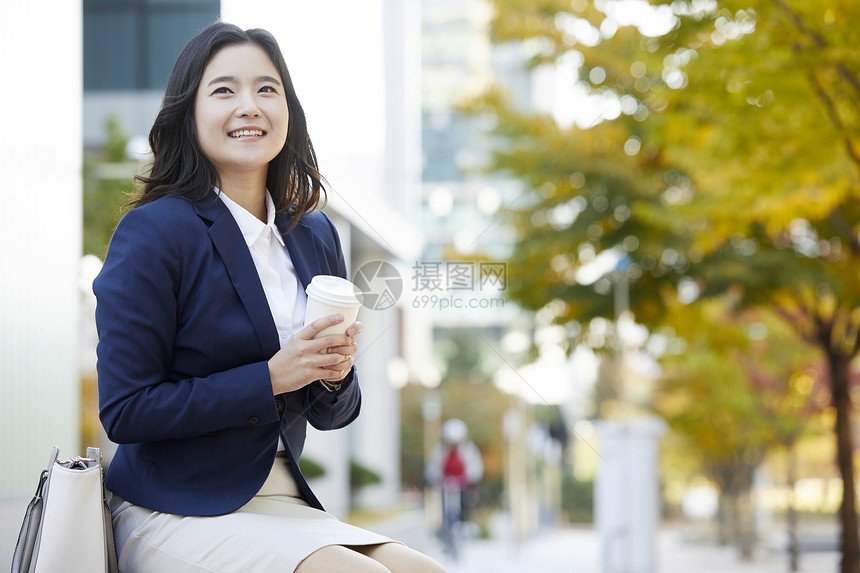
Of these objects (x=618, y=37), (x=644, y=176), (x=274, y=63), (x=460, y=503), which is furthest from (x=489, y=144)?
(x=274, y=63)

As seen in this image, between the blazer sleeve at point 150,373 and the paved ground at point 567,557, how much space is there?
622 cm

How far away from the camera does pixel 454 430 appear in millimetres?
12008

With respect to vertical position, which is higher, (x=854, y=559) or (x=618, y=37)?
(x=618, y=37)

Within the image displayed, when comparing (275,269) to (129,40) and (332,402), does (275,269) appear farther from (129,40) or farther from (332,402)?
(129,40)

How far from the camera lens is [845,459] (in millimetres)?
7676

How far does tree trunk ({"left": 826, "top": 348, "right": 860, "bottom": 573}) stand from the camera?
Result: 7.24 meters

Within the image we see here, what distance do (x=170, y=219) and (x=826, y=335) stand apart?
25.9ft

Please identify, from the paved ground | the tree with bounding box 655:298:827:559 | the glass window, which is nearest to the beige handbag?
the glass window

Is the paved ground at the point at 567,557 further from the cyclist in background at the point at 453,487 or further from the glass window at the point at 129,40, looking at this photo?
the glass window at the point at 129,40

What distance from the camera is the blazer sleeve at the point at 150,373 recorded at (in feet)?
4.08

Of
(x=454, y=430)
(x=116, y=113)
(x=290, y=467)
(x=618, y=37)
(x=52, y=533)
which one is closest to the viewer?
(x=52, y=533)

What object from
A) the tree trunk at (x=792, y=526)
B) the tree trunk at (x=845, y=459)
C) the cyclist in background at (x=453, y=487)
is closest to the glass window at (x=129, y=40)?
the tree trunk at (x=845, y=459)

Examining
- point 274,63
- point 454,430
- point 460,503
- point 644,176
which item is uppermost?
point 644,176

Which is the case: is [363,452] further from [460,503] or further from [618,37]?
[618,37]
